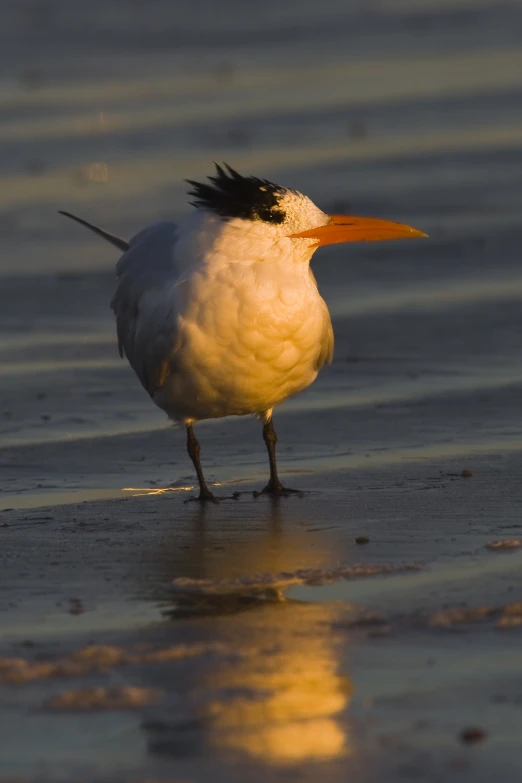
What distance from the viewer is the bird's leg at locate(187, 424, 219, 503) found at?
5359 millimetres

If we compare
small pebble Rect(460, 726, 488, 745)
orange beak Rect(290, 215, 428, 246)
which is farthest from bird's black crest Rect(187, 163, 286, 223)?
small pebble Rect(460, 726, 488, 745)

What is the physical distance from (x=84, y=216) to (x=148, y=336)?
164 inches

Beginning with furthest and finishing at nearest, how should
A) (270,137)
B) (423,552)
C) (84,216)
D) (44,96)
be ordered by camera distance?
(44,96)
(270,137)
(84,216)
(423,552)

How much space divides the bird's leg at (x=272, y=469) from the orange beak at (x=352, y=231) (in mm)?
702

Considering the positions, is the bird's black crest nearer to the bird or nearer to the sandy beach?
the bird

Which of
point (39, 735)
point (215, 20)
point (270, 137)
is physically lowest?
point (39, 735)

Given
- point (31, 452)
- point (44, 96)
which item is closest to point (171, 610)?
point (31, 452)

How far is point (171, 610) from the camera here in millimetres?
4070

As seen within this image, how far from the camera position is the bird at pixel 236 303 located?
17.3 feet

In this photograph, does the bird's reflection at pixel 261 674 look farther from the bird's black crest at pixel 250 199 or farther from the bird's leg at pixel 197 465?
the bird's black crest at pixel 250 199


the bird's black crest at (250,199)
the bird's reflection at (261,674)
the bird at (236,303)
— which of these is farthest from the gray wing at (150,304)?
the bird's reflection at (261,674)

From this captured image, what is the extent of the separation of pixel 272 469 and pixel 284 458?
0.49 m

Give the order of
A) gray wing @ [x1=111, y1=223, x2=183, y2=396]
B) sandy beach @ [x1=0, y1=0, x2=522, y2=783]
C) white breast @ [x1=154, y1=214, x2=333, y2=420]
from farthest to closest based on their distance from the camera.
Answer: gray wing @ [x1=111, y1=223, x2=183, y2=396]
white breast @ [x1=154, y1=214, x2=333, y2=420]
sandy beach @ [x1=0, y1=0, x2=522, y2=783]

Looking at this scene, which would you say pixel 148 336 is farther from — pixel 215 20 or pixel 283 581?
pixel 215 20
